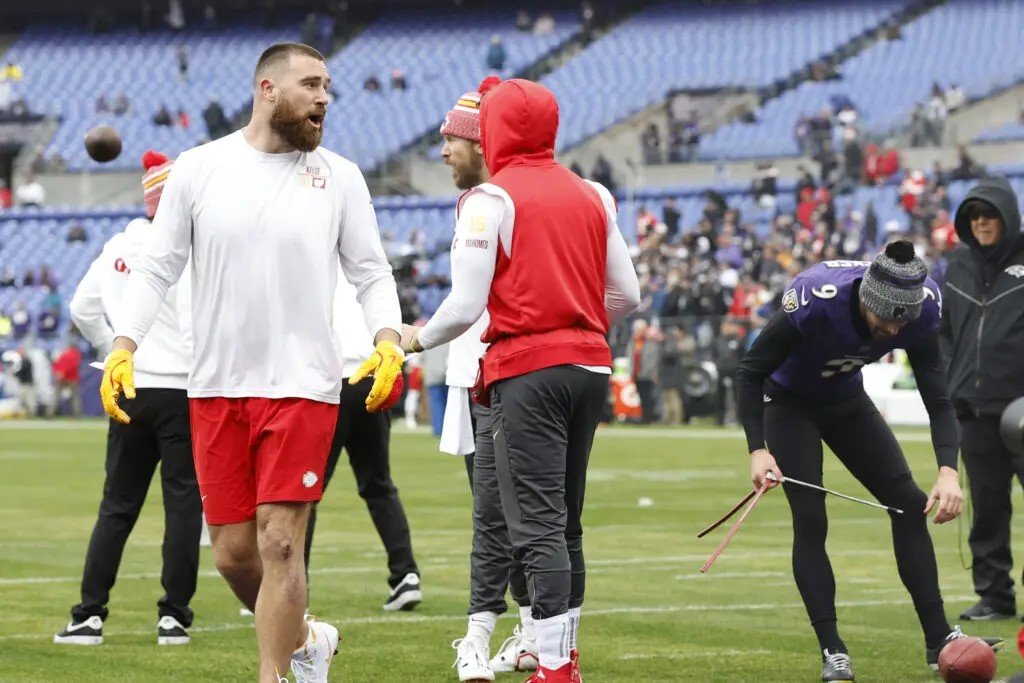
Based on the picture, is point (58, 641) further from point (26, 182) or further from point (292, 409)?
point (26, 182)

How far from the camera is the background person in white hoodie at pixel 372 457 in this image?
9.41 m

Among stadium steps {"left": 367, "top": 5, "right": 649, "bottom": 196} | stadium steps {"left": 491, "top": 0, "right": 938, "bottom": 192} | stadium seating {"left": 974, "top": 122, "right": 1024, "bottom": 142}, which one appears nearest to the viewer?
stadium seating {"left": 974, "top": 122, "right": 1024, "bottom": 142}

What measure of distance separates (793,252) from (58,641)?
2542cm

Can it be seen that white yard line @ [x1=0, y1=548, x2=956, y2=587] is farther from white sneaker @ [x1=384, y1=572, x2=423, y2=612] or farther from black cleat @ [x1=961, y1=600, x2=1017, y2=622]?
black cleat @ [x1=961, y1=600, x2=1017, y2=622]

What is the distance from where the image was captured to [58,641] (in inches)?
337

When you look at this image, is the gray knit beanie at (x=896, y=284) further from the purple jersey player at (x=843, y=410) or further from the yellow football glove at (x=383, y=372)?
the yellow football glove at (x=383, y=372)

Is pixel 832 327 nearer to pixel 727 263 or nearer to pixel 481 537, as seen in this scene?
pixel 481 537

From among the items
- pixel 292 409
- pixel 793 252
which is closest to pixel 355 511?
pixel 292 409

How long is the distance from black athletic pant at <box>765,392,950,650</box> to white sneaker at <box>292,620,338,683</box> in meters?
2.13

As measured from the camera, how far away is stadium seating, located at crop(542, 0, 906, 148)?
43.4 meters

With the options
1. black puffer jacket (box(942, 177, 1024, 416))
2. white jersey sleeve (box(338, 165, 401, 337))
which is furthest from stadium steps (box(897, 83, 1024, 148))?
white jersey sleeve (box(338, 165, 401, 337))

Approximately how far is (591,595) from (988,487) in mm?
2222

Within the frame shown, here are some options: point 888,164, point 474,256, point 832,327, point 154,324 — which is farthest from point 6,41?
point 474,256

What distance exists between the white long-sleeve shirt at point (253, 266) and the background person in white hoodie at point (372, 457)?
293cm
